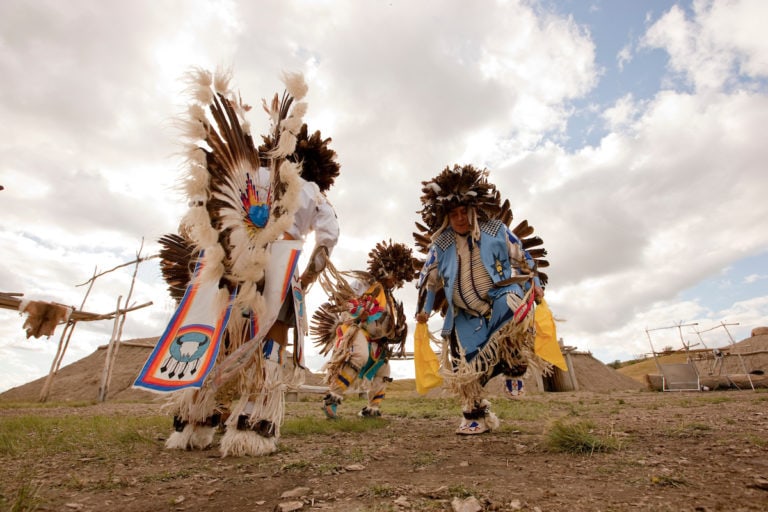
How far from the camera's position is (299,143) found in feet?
11.8

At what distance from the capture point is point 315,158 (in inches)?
143

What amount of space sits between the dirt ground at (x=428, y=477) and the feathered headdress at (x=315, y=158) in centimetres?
222

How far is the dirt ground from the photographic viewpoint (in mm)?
1574

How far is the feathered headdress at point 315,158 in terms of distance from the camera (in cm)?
360

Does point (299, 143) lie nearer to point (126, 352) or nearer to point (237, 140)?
point (237, 140)

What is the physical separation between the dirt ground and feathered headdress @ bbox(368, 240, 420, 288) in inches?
138

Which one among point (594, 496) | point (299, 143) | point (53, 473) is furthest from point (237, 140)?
point (594, 496)

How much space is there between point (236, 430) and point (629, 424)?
10.6 ft

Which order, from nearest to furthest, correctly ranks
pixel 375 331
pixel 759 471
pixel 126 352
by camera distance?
1. pixel 759 471
2. pixel 375 331
3. pixel 126 352

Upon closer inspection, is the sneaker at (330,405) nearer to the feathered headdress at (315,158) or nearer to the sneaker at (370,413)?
the sneaker at (370,413)

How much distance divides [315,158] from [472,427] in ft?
9.04

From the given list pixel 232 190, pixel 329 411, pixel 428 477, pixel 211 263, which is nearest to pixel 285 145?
pixel 232 190

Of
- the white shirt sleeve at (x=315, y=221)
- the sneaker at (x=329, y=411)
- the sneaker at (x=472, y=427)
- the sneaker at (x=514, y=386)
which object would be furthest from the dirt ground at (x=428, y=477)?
the sneaker at (x=329, y=411)

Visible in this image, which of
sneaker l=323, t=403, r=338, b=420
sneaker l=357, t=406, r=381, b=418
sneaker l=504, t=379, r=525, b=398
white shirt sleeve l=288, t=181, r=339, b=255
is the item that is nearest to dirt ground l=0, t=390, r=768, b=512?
sneaker l=504, t=379, r=525, b=398
